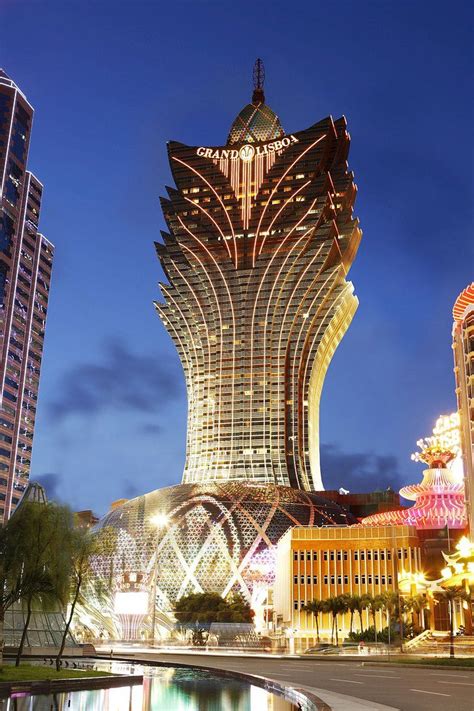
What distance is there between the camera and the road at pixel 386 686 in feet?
66.7

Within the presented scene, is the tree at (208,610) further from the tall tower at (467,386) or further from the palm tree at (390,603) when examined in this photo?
the tall tower at (467,386)

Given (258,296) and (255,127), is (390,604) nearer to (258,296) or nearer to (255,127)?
(258,296)

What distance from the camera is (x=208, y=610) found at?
95875 millimetres

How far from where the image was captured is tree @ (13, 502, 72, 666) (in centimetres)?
3250

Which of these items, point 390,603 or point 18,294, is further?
point 18,294

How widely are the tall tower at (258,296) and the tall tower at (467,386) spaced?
219 feet

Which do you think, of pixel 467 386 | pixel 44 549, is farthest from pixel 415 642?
pixel 44 549

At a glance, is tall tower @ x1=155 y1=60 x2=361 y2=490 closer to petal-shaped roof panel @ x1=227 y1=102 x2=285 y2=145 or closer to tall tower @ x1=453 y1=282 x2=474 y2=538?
petal-shaped roof panel @ x1=227 y1=102 x2=285 y2=145

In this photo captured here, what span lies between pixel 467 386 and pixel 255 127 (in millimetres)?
116821

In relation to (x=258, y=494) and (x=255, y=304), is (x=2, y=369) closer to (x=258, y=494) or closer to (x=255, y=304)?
(x=255, y=304)

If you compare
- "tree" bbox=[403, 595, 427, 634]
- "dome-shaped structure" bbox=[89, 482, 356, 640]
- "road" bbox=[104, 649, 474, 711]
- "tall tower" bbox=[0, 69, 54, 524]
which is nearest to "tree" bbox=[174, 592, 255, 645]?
"dome-shaped structure" bbox=[89, 482, 356, 640]

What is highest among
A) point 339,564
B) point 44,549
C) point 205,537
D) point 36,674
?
point 205,537

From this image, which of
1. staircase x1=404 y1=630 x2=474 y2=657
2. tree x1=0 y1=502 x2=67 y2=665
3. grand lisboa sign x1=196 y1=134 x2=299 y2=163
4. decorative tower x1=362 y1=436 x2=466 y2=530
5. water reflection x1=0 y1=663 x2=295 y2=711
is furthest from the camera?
grand lisboa sign x1=196 y1=134 x2=299 y2=163

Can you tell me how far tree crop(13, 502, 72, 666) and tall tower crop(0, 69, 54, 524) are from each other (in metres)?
114
